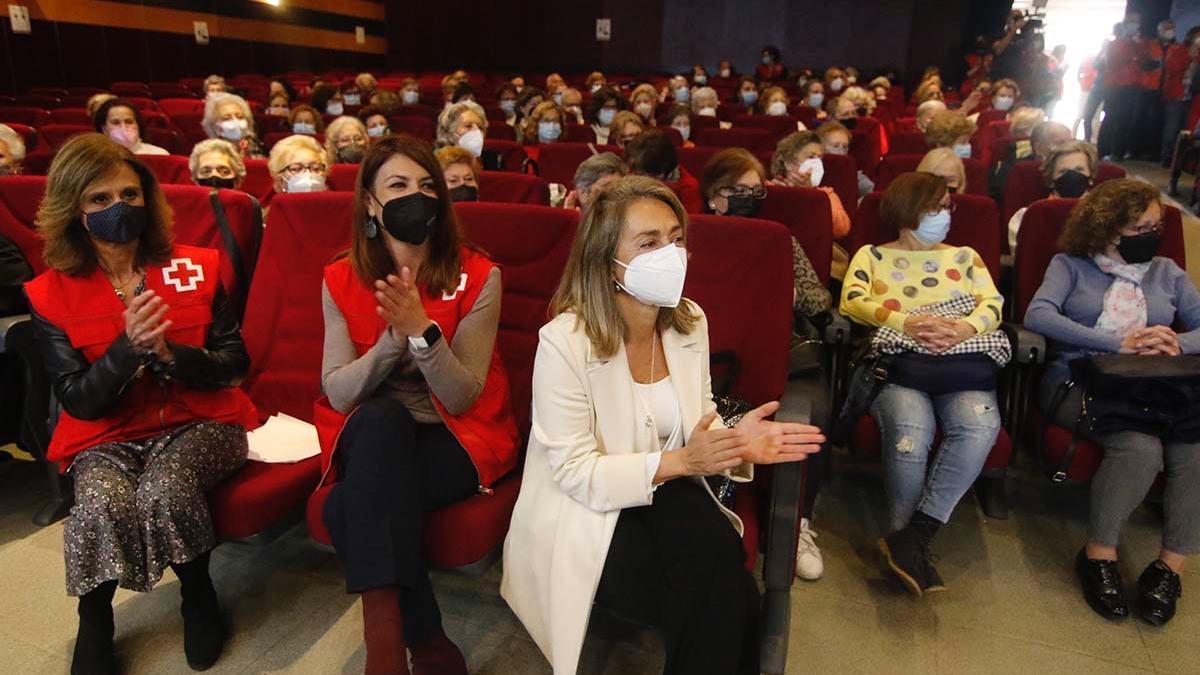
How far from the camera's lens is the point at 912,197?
91.4 inches

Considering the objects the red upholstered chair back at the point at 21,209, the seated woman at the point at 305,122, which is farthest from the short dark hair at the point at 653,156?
the seated woman at the point at 305,122

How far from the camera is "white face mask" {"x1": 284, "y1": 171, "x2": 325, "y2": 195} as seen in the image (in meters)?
3.06

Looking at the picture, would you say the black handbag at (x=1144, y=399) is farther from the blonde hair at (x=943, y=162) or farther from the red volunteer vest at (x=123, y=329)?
the red volunteer vest at (x=123, y=329)

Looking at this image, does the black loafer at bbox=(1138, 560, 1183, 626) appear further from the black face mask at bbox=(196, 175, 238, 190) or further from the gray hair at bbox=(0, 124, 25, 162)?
the gray hair at bbox=(0, 124, 25, 162)

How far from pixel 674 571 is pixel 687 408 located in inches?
13.4

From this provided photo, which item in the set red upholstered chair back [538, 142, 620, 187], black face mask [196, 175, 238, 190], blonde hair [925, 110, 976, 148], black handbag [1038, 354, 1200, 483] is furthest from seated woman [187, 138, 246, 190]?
blonde hair [925, 110, 976, 148]

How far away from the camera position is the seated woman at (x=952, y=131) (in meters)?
4.39

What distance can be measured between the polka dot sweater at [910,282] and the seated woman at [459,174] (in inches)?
52.6

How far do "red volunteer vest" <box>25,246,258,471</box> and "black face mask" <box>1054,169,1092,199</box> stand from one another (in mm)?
3053

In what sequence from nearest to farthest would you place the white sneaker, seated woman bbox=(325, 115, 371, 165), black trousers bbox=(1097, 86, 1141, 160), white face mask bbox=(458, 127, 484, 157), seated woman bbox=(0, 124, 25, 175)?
the white sneaker
seated woman bbox=(0, 124, 25, 175)
seated woman bbox=(325, 115, 371, 165)
white face mask bbox=(458, 127, 484, 157)
black trousers bbox=(1097, 86, 1141, 160)

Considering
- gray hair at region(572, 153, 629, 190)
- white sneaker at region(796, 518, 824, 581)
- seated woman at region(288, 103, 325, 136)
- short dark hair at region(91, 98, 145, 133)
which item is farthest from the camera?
seated woman at region(288, 103, 325, 136)

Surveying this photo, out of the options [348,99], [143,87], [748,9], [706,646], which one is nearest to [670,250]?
[706,646]

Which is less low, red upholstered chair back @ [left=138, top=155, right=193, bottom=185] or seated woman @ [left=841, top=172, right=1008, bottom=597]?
red upholstered chair back @ [left=138, top=155, right=193, bottom=185]

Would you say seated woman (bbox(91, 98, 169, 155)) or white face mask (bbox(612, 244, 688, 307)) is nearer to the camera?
white face mask (bbox(612, 244, 688, 307))
